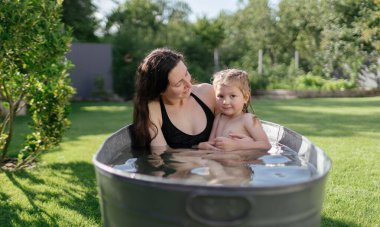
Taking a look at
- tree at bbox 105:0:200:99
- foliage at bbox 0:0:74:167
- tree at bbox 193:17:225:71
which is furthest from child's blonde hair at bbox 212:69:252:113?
tree at bbox 193:17:225:71

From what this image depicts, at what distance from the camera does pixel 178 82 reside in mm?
2723

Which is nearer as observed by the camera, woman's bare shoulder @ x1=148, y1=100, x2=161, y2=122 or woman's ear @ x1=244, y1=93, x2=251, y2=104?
woman's bare shoulder @ x1=148, y1=100, x2=161, y2=122

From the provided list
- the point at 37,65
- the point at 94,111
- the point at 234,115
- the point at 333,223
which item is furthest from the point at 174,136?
the point at 94,111

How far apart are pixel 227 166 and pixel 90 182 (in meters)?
2.40

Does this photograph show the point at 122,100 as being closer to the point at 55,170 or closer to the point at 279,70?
the point at 279,70

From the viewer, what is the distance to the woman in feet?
8.78

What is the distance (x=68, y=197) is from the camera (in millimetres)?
3691

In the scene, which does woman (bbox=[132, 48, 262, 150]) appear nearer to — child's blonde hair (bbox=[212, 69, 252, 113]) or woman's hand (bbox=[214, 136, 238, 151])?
woman's hand (bbox=[214, 136, 238, 151])

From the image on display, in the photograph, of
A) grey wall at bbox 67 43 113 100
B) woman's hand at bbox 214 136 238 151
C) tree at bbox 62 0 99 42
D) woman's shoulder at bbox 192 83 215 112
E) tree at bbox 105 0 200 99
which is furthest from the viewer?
tree at bbox 105 0 200 99

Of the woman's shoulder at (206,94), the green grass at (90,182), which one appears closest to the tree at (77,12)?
the green grass at (90,182)

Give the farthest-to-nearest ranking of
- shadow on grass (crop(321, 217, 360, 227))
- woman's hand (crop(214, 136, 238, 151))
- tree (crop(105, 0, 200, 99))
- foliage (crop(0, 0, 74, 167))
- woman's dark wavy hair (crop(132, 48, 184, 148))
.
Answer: tree (crop(105, 0, 200, 99)) → foliage (crop(0, 0, 74, 167)) → shadow on grass (crop(321, 217, 360, 227)) → woman's dark wavy hair (crop(132, 48, 184, 148)) → woman's hand (crop(214, 136, 238, 151))

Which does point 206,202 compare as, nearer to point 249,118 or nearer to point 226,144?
point 226,144

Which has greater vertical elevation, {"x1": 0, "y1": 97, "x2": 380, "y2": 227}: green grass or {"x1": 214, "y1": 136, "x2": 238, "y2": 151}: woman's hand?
{"x1": 214, "y1": 136, "x2": 238, "y2": 151}: woman's hand

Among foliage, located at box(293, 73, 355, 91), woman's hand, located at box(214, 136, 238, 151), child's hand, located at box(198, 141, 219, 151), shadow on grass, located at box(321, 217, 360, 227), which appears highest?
woman's hand, located at box(214, 136, 238, 151)
